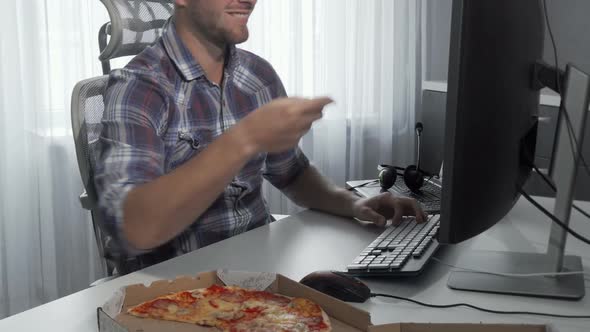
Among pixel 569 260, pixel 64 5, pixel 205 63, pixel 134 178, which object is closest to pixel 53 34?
pixel 64 5

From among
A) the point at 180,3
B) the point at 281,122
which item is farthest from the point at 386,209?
the point at 180,3

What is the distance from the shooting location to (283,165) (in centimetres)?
173

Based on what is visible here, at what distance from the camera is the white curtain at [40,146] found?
247 cm

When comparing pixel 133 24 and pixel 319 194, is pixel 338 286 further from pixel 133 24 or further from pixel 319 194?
pixel 133 24

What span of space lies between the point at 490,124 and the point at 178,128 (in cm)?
71

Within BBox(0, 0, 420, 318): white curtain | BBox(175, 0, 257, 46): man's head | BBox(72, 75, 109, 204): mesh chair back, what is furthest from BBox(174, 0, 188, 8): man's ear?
BBox(0, 0, 420, 318): white curtain

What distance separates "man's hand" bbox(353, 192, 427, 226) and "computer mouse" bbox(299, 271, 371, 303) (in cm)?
42

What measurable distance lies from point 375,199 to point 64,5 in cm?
153

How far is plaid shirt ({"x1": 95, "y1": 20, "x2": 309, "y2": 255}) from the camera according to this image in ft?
4.31

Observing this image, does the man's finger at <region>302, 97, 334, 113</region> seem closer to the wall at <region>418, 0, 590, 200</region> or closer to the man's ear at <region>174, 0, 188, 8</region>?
the man's ear at <region>174, 0, 188, 8</region>

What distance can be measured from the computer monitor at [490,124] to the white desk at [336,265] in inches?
1.6

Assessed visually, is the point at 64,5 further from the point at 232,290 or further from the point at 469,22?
the point at 469,22

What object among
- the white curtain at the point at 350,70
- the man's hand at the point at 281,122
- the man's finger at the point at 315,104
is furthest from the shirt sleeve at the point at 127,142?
the white curtain at the point at 350,70

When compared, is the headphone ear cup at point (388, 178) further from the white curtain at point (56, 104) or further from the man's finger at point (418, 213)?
the white curtain at point (56, 104)
